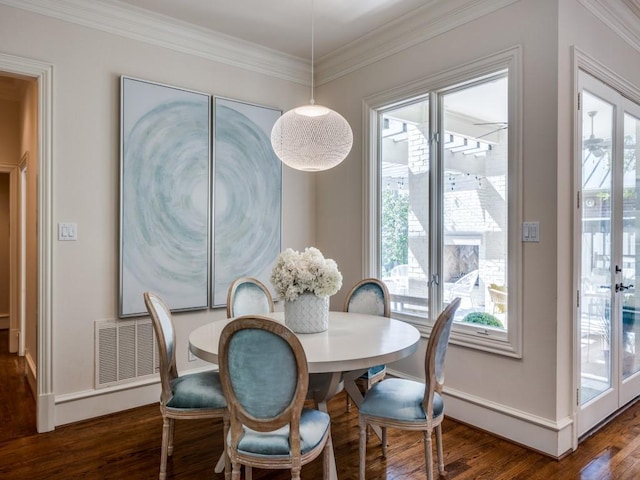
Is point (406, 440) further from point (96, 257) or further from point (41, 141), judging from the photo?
point (41, 141)

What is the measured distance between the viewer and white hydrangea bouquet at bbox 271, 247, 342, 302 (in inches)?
86.9

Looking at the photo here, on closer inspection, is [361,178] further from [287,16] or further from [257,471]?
[257,471]

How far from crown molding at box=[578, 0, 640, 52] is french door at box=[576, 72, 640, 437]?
41 cm

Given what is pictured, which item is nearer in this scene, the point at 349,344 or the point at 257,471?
the point at 349,344

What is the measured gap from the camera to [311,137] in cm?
264

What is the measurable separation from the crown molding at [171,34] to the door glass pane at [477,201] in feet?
5.48

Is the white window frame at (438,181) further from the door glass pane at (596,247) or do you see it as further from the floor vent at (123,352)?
the floor vent at (123,352)

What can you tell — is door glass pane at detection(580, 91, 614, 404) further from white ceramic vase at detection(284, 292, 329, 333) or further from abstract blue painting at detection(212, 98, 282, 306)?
abstract blue painting at detection(212, 98, 282, 306)

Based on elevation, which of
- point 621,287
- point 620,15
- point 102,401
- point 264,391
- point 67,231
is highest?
point 620,15

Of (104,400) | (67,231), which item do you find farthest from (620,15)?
(104,400)

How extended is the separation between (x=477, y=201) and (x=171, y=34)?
2.63 m

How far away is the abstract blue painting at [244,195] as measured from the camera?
3.58 metres

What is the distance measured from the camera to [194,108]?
3445 millimetres

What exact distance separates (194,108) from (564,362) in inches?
124
